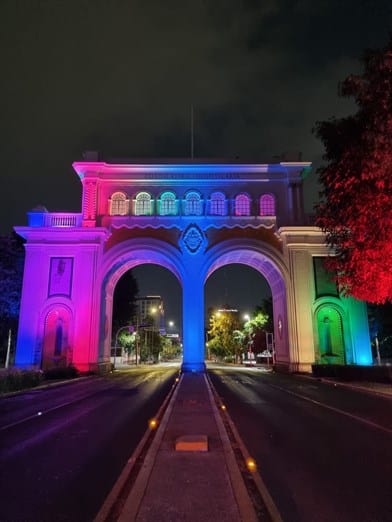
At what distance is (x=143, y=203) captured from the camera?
38688 millimetres

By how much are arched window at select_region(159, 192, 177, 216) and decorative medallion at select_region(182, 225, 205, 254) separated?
2319 mm

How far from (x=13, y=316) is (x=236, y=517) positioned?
137ft

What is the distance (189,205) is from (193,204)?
0.38 metres

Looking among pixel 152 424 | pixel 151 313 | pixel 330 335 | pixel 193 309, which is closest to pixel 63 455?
pixel 152 424

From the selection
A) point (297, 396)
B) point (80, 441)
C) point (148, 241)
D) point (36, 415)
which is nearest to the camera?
point (80, 441)

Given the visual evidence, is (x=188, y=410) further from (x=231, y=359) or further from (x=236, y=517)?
(x=231, y=359)

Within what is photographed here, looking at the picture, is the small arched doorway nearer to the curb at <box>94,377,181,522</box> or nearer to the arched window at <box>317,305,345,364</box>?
the arched window at <box>317,305,345,364</box>

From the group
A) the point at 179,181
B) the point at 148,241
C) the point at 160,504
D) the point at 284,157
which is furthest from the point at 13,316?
the point at 160,504

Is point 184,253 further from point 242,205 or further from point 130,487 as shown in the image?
point 130,487

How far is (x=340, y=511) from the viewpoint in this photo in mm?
4625

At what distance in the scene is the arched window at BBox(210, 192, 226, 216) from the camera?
38.5m

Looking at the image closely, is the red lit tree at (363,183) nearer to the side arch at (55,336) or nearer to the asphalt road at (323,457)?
the asphalt road at (323,457)

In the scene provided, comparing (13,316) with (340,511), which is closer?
(340,511)

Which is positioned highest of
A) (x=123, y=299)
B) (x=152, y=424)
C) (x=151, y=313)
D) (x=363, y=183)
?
(x=151, y=313)
